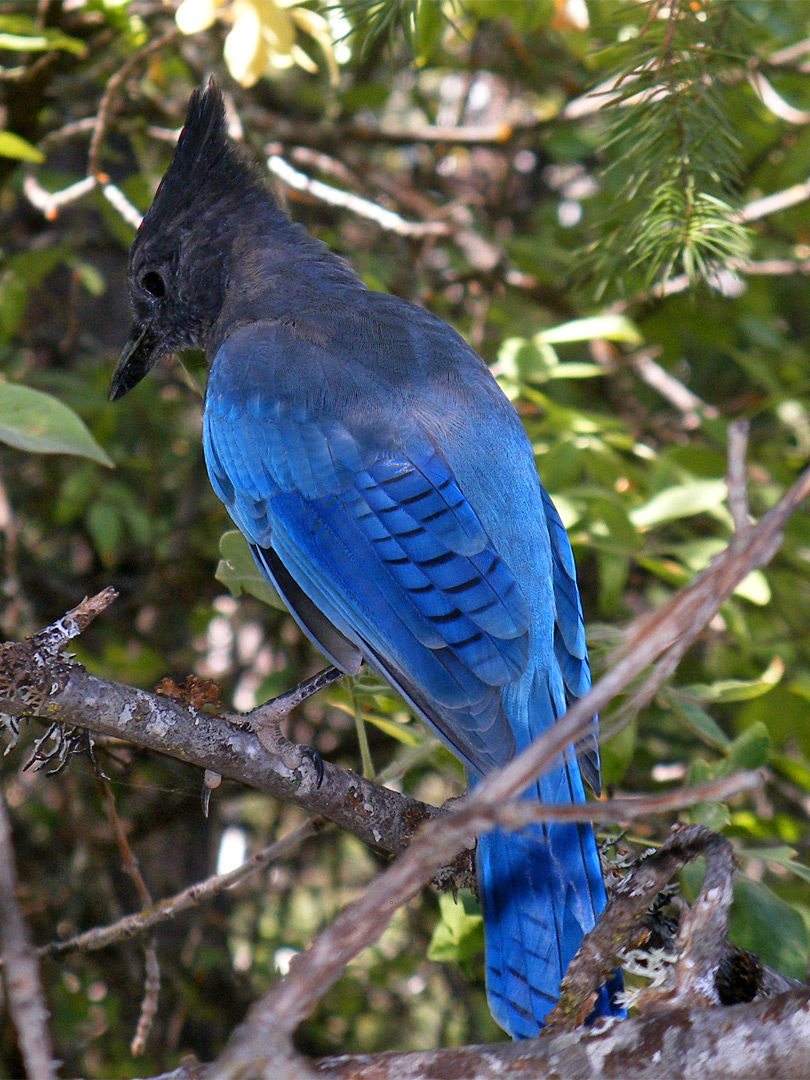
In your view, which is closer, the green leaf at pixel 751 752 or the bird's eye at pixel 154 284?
the green leaf at pixel 751 752

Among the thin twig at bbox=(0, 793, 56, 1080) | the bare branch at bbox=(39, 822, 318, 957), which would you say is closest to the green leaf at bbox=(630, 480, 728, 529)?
the bare branch at bbox=(39, 822, 318, 957)

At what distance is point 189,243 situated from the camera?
274 centimetres

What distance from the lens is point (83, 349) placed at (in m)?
3.73

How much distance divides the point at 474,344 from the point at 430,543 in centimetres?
154

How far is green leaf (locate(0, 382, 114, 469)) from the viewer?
1790mm

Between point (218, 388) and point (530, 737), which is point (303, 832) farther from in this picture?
point (218, 388)

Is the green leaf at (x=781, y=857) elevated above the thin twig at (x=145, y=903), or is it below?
above

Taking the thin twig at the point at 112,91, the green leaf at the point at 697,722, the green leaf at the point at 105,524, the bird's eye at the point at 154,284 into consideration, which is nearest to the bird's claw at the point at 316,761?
the green leaf at the point at 697,722

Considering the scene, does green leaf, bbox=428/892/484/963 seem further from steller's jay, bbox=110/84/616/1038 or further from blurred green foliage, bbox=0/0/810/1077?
steller's jay, bbox=110/84/616/1038

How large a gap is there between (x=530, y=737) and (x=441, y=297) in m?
2.20

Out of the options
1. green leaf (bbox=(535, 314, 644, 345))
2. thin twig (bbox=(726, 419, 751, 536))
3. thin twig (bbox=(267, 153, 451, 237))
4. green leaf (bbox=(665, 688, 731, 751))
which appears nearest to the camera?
thin twig (bbox=(726, 419, 751, 536))

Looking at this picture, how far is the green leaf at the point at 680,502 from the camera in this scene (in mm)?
2348

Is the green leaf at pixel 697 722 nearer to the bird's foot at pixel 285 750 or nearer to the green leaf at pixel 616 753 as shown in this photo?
the green leaf at pixel 616 753

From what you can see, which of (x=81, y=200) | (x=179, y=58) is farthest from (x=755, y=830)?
(x=179, y=58)
